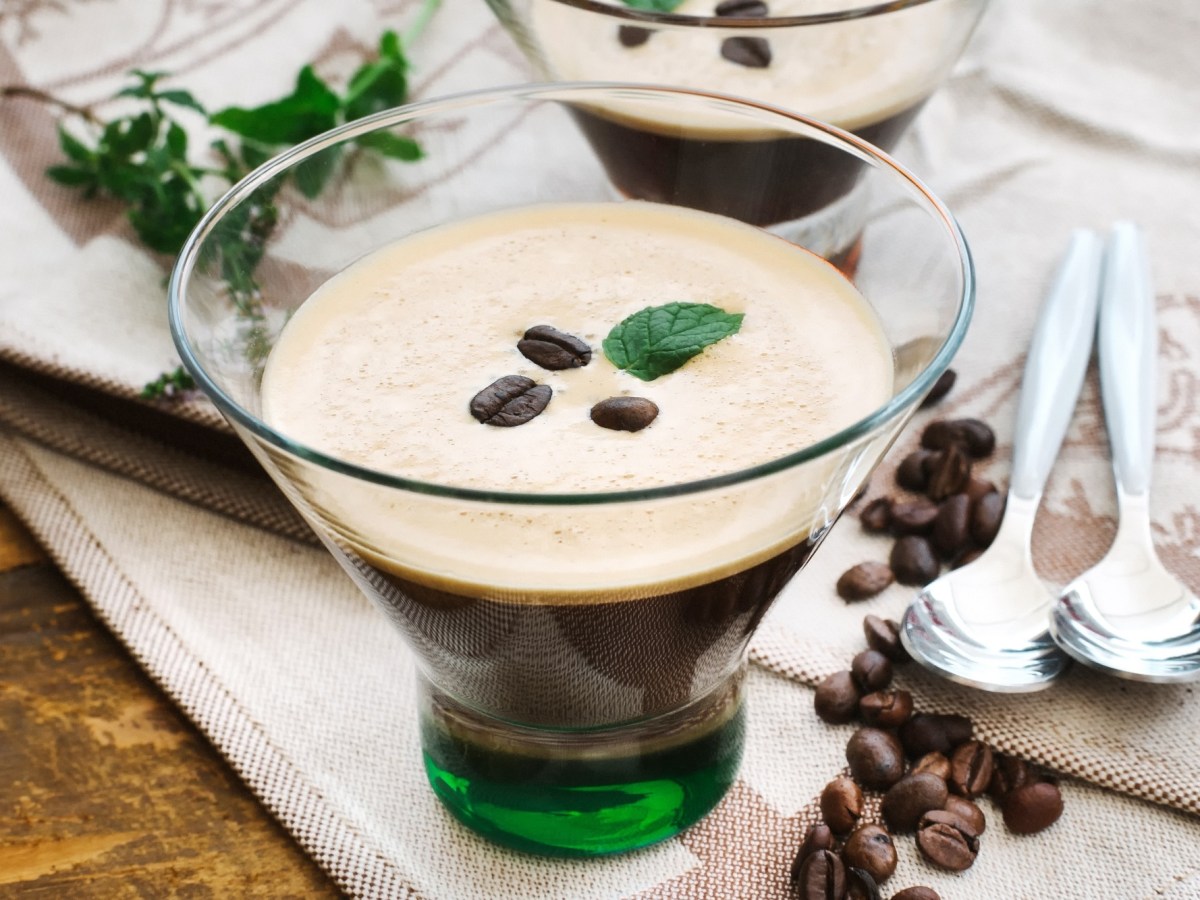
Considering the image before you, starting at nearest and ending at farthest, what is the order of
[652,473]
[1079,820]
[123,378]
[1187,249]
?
1. [652,473]
2. [1079,820]
3. [123,378]
4. [1187,249]

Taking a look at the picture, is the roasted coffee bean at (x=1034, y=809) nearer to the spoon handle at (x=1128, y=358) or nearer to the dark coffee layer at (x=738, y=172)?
the spoon handle at (x=1128, y=358)

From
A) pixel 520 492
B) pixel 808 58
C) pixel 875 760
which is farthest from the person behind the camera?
pixel 808 58

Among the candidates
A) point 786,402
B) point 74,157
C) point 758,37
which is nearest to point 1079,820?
point 786,402

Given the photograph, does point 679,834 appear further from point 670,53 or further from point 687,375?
point 670,53

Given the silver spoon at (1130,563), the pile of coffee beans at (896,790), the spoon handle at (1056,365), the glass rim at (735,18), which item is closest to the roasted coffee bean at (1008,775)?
the pile of coffee beans at (896,790)

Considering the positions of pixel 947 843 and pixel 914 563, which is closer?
pixel 947 843

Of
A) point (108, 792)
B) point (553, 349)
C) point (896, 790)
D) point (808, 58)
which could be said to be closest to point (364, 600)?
point (108, 792)

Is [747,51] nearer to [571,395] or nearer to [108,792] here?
[571,395]
